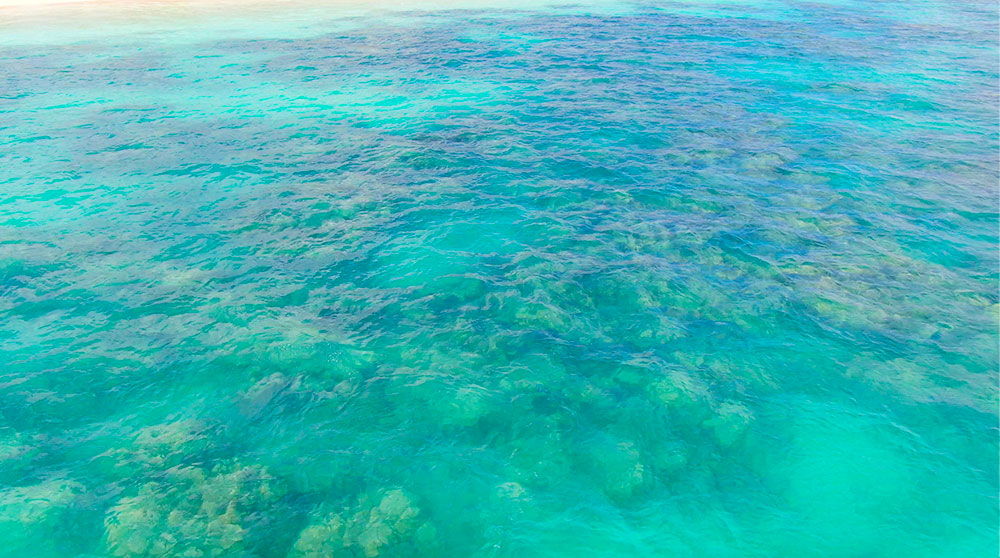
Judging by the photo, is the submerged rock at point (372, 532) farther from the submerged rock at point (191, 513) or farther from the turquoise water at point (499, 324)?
the submerged rock at point (191, 513)

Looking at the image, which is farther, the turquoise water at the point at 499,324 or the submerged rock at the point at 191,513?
the turquoise water at the point at 499,324

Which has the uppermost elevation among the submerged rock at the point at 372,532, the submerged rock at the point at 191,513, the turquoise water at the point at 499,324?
the turquoise water at the point at 499,324

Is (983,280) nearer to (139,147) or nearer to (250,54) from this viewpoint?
(139,147)

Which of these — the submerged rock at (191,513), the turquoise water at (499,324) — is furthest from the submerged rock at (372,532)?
the submerged rock at (191,513)

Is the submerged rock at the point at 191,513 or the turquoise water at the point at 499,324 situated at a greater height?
the turquoise water at the point at 499,324

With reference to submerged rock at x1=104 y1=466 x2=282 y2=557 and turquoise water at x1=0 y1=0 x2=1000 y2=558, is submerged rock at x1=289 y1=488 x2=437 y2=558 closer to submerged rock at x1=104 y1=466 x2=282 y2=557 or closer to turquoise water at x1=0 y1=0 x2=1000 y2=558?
turquoise water at x1=0 y1=0 x2=1000 y2=558

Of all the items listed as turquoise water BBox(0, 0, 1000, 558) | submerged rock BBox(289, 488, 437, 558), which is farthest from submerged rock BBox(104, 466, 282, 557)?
submerged rock BBox(289, 488, 437, 558)

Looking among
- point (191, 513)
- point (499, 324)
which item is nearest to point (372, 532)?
point (191, 513)

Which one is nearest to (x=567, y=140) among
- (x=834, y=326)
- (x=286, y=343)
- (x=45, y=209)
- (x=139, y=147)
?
(x=834, y=326)

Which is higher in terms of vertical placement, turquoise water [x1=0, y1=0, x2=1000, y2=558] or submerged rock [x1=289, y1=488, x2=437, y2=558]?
turquoise water [x1=0, y1=0, x2=1000, y2=558]
